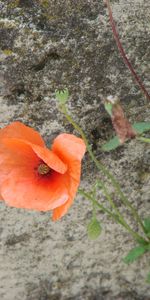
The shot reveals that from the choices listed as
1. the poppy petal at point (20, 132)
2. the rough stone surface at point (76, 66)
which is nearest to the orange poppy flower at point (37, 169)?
the poppy petal at point (20, 132)

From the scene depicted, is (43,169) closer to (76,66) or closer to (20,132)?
(20,132)

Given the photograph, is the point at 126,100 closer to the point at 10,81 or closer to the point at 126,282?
the point at 10,81

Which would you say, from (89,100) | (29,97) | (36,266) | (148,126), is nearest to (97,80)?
(89,100)

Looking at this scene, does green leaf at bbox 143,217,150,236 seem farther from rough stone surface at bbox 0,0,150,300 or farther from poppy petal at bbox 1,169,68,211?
poppy petal at bbox 1,169,68,211

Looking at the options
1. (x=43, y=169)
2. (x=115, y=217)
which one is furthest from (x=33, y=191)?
(x=115, y=217)

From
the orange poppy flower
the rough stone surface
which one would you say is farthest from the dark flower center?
the rough stone surface

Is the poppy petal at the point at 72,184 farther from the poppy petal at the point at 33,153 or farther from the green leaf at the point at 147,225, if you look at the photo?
the green leaf at the point at 147,225
